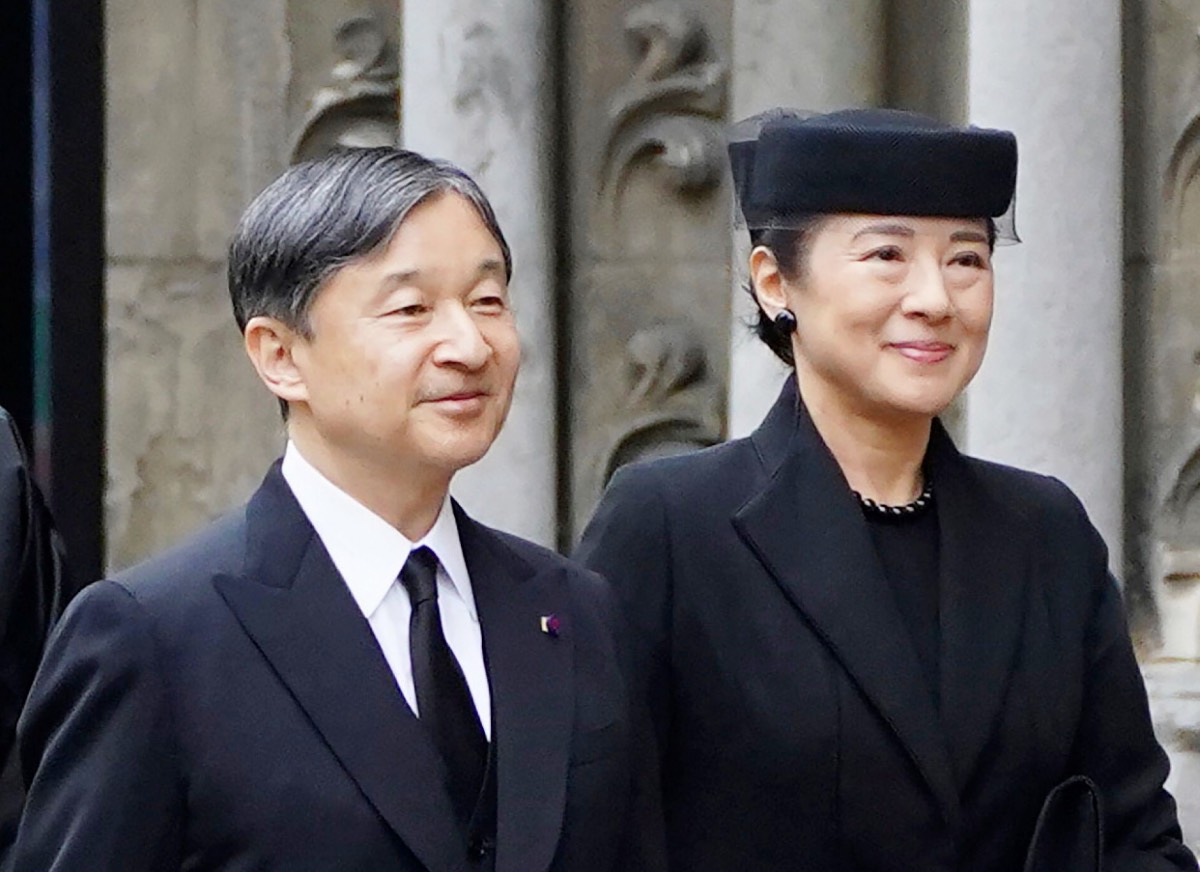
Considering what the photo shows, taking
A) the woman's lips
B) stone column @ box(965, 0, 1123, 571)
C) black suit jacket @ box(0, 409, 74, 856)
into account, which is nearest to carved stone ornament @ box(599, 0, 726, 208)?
stone column @ box(965, 0, 1123, 571)

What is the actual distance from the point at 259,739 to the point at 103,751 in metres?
0.13

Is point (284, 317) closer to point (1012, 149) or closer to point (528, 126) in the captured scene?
point (1012, 149)

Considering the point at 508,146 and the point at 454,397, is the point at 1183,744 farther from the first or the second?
the point at 454,397

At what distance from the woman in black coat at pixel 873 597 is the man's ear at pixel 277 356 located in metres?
0.61

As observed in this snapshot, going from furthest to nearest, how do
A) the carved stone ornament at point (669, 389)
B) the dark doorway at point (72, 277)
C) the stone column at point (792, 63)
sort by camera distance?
the dark doorway at point (72, 277), the carved stone ornament at point (669, 389), the stone column at point (792, 63)

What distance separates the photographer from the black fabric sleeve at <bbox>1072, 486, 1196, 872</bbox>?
2.72 metres

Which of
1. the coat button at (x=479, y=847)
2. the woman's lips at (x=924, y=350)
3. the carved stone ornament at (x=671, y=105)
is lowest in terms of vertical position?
the coat button at (x=479, y=847)

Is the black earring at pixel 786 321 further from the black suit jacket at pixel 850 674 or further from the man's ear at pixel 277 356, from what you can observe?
the man's ear at pixel 277 356

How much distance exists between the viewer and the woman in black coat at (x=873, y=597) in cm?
262

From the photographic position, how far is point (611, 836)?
2.24 m

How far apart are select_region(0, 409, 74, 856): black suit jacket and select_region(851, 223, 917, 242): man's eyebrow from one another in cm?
150

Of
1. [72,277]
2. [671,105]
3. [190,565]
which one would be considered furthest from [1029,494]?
[72,277]

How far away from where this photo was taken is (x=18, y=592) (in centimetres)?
365

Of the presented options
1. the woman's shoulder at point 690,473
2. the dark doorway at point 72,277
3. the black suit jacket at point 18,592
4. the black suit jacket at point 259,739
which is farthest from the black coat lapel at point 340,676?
the dark doorway at point 72,277
